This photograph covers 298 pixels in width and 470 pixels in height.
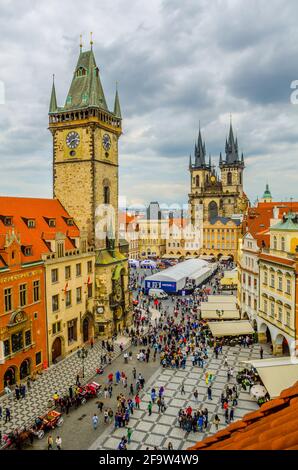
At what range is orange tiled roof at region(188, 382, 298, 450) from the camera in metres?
4.04

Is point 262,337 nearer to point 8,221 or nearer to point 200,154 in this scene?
point 8,221

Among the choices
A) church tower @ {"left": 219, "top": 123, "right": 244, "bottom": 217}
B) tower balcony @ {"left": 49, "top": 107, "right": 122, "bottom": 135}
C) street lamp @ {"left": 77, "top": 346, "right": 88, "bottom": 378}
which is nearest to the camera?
street lamp @ {"left": 77, "top": 346, "right": 88, "bottom": 378}

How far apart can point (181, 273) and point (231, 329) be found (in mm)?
32436

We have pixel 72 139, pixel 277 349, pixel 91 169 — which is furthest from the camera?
pixel 72 139

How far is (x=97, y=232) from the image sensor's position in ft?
148

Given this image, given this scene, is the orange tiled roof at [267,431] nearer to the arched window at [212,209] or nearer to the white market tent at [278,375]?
the white market tent at [278,375]

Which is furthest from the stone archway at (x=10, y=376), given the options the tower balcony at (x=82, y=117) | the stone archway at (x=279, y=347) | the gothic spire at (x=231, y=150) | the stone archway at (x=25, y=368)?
the gothic spire at (x=231, y=150)

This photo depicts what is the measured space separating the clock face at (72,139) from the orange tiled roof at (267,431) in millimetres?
42508

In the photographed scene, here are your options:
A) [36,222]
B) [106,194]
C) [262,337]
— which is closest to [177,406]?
[262,337]

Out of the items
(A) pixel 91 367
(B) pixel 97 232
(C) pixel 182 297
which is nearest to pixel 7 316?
(A) pixel 91 367

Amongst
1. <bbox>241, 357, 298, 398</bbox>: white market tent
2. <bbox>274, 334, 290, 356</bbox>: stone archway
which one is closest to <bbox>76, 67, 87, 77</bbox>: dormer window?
<bbox>274, 334, 290, 356</bbox>: stone archway

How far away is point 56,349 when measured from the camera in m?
37.8

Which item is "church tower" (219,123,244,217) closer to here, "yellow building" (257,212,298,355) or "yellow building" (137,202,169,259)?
"yellow building" (137,202,169,259)

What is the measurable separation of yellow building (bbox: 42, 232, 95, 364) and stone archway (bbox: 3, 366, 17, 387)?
14.9ft
